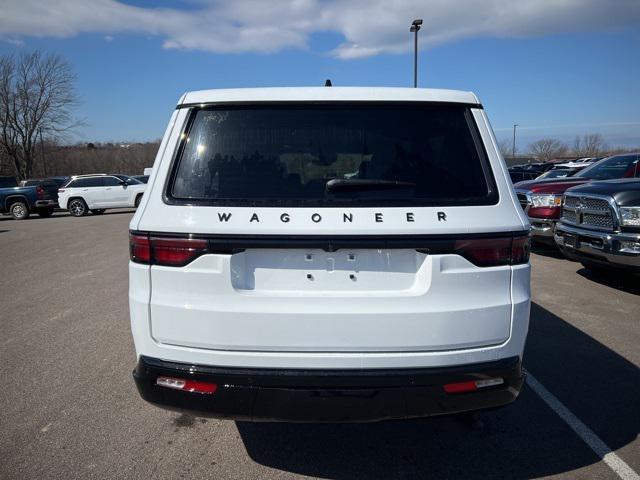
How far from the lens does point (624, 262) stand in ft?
17.6

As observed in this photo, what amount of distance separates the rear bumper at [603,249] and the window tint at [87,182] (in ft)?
67.9

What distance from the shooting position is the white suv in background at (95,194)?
69.5ft

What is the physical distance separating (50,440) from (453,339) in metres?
2.57

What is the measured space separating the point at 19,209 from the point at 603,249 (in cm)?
2344

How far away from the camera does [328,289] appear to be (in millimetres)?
2107

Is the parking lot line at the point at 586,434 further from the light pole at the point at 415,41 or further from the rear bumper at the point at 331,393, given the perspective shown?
the light pole at the point at 415,41

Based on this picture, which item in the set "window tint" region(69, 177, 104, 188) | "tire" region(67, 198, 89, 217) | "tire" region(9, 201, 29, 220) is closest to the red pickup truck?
"window tint" region(69, 177, 104, 188)

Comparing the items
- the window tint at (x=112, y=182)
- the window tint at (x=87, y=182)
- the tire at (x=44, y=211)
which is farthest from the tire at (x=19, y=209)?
the window tint at (x=112, y=182)

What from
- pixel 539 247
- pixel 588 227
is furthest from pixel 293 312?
pixel 539 247

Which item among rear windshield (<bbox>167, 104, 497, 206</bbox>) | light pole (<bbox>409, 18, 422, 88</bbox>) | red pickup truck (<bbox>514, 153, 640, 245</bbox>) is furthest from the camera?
light pole (<bbox>409, 18, 422, 88</bbox>)

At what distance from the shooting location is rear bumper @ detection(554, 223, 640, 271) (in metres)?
5.30

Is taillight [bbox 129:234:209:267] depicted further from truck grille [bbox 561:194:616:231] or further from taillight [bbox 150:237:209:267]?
truck grille [bbox 561:194:616:231]

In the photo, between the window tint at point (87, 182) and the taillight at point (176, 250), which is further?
the window tint at point (87, 182)

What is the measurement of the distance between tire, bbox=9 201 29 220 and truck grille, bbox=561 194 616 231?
889 inches
